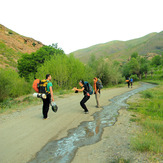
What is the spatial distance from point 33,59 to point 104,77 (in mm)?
19780

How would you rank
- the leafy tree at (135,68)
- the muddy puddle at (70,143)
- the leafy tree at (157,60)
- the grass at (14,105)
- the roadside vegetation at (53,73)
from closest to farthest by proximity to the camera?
the muddy puddle at (70,143)
the grass at (14,105)
the roadside vegetation at (53,73)
the leafy tree at (135,68)
the leafy tree at (157,60)

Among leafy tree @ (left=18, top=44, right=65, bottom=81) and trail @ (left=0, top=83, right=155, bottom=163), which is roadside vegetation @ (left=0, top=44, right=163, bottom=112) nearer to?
leafy tree @ (left=18, top=44, right=65, bottom=81)

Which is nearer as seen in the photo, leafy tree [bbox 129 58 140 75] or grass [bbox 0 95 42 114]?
grass [bbox 0 95 42 114]

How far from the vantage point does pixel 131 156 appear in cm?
358

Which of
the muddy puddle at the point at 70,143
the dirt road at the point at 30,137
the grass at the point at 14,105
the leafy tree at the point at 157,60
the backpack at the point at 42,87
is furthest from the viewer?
the leafy tree at the point at 157,60

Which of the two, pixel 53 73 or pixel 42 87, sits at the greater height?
pixel 53 73

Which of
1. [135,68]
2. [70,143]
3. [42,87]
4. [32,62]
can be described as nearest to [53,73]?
[32,62]

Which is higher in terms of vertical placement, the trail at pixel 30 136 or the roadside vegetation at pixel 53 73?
the roadside vegetation at pixel 53 73

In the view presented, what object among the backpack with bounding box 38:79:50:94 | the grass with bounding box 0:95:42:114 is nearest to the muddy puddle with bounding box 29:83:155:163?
the backpack with bounding box 38:79:50:94

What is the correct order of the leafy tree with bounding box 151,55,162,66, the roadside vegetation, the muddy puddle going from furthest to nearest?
the leafy tree with bounding box 151,55,162,66, the roadside vegetation, the muddy puddle

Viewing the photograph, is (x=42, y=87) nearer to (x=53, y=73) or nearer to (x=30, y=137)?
(x=30, y=137)

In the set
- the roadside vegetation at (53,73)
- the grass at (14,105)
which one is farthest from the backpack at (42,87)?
the roadside vegetation at (53,73)

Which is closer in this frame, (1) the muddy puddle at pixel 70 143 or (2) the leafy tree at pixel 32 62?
(1) the muddy puddle at pixel 70 143

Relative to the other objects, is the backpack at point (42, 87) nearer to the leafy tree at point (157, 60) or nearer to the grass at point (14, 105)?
the grass at point (14, 105)
